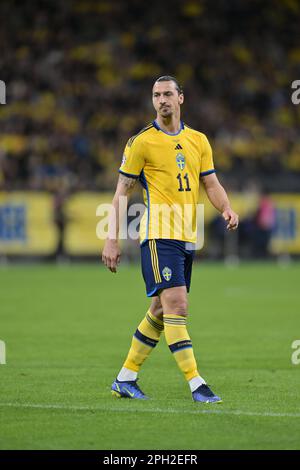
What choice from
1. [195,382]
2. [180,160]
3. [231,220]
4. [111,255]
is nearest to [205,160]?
[180,160]

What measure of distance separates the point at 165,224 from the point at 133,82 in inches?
939

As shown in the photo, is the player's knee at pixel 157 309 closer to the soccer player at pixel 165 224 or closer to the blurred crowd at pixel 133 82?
the soccer player at pixel 165 224

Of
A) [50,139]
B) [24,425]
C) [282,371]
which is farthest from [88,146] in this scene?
[24,425]

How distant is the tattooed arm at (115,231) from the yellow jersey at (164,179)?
0.08 m

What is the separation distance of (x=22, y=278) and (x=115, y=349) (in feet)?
34.9

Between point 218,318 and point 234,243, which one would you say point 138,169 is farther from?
point 234,243

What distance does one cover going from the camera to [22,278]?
21.4 metres

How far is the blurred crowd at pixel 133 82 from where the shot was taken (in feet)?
92.0

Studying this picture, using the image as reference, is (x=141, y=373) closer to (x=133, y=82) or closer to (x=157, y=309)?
(x=157, y=309)

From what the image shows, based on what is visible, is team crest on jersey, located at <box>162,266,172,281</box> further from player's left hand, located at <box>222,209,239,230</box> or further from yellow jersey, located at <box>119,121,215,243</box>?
player's left hand, located at <box>222,209,239,230</box>

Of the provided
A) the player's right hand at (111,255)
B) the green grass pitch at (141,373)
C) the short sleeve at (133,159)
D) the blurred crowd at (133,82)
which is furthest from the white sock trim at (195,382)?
the blurred crowd at (133,82)

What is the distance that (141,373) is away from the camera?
9.29 metres

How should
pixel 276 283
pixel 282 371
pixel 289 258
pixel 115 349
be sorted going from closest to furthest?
pixel 282 371 → pixel 115 349 → pixel 276 283 → pixel 289 258

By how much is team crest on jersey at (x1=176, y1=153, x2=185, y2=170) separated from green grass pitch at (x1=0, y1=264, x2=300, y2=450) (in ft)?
6.06
